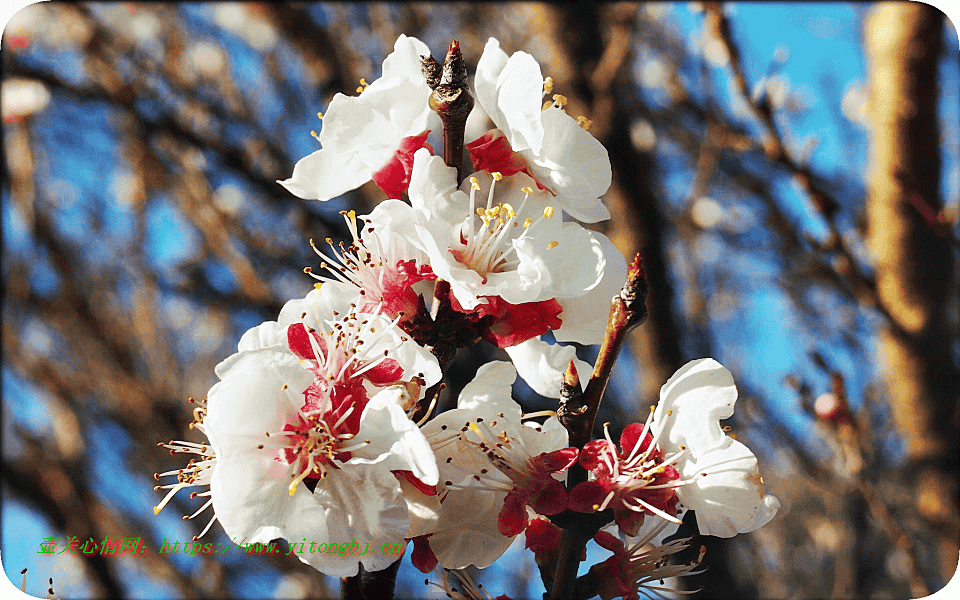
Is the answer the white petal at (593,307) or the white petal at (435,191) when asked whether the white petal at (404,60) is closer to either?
the white petal at (435,191)

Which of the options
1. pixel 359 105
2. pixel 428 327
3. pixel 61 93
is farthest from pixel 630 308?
pixel 61 93

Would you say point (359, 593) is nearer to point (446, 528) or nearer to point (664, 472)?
point (446, 528)

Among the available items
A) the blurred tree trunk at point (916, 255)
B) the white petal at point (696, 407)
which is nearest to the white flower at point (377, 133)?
the white petal at point (696, 407)

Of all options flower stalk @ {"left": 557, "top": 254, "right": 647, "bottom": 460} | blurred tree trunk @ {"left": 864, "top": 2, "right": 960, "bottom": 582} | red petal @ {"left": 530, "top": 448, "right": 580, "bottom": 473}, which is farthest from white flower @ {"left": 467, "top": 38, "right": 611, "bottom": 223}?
blurred tree trunk @ {"left": 864, "top": 2, "right": 960, "bottom": 582}

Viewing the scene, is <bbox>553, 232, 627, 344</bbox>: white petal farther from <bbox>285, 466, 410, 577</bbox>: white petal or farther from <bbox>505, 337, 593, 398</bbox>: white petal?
<bbox>285, 466, 410, 577</bbox>: white petal

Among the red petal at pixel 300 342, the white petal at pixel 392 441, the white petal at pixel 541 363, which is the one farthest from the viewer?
the white petal at pixel 541 363

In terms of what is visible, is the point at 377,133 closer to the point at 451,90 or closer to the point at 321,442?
the point at 451,90
